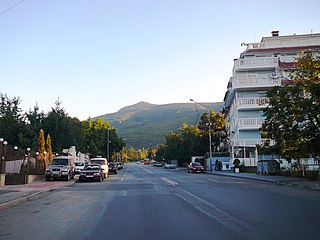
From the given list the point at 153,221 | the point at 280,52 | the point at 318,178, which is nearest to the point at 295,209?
the point at 153,221

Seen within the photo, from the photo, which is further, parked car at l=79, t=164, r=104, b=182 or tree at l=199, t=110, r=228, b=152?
tree at l=199, t=110, r=228, b=152

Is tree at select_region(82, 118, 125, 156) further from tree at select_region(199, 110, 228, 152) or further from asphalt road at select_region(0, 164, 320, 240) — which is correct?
asphalt road at select_region(0, 164, 320, 240)

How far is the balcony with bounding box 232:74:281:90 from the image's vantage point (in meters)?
51.0

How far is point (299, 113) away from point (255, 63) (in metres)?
27.8

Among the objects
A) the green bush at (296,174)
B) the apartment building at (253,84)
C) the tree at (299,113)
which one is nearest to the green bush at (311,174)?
the green bush at (296,174)

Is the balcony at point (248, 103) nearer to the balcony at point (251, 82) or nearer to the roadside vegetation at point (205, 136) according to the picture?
the balcony at point (251, 82)

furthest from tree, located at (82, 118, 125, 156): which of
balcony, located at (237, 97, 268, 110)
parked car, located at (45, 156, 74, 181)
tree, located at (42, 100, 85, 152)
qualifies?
parked car, located at (45, 156, 74, 181)

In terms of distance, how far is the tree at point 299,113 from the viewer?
25203 mm

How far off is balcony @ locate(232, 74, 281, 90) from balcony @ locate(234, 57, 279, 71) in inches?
46.3

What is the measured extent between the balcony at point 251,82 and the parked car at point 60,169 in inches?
1128

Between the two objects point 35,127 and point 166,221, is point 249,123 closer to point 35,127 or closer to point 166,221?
point 35,127

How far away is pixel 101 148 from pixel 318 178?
71708 mm

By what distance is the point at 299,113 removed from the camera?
84.8 ft

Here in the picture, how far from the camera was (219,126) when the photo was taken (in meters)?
66.9
